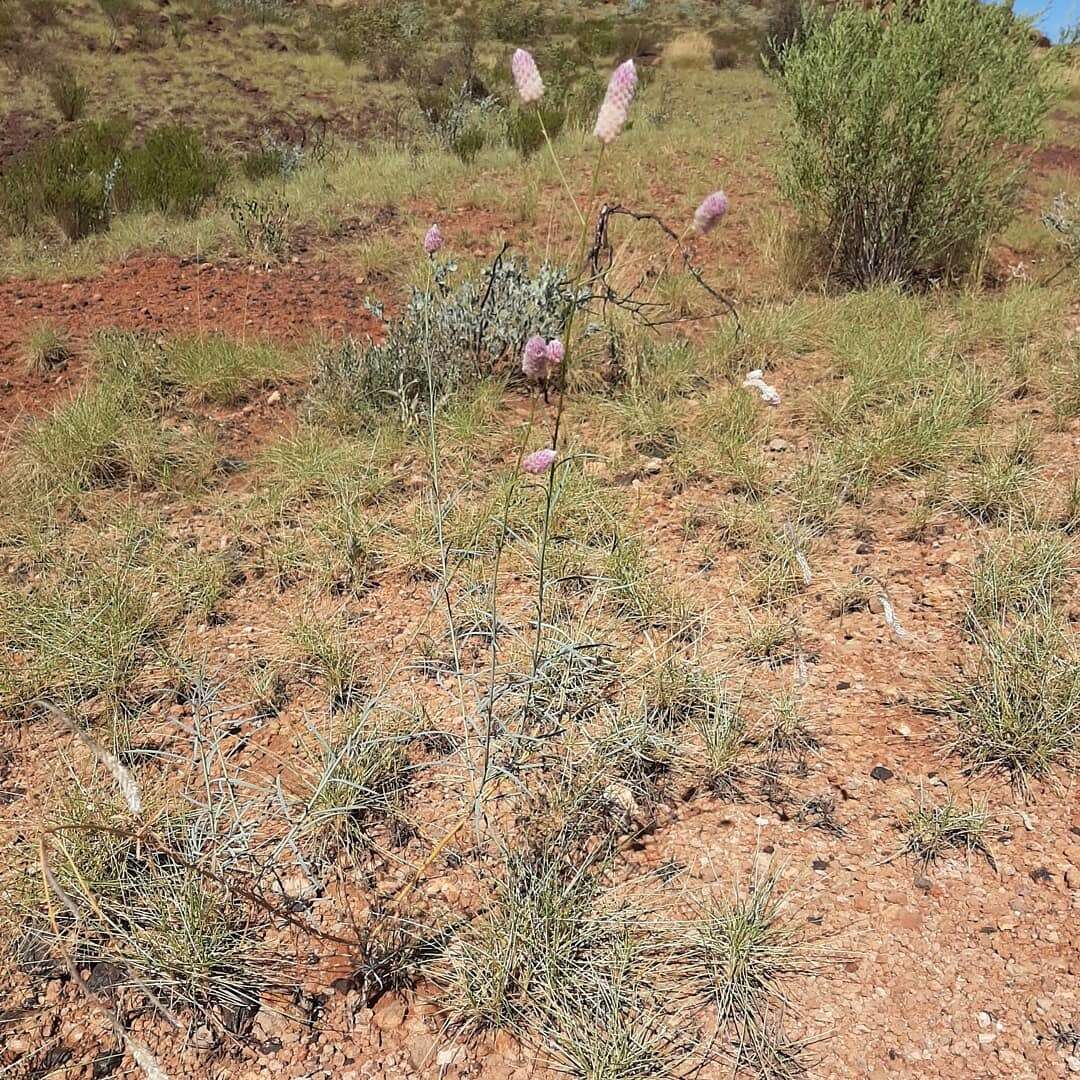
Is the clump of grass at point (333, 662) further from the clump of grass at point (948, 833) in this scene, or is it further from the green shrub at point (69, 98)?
the green shrub at point (69, 98)

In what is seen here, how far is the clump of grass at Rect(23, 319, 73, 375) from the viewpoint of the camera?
11.2ft

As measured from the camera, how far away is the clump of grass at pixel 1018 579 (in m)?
1.91

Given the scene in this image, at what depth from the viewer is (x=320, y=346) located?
3.38 meters

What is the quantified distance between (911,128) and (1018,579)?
119 inches

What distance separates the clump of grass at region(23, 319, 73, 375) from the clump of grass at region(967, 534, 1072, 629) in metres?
3.70

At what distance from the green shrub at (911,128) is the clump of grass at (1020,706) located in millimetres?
3093

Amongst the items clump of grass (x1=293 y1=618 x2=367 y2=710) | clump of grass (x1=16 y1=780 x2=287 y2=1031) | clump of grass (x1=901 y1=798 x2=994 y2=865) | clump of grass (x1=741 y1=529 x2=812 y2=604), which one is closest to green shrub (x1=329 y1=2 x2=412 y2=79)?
clump of grass (x1=741 y1=529 x2=812 y2=604)

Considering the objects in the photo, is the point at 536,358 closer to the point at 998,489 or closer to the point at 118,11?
the point at 998,489

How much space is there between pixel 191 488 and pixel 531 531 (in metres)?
1.28

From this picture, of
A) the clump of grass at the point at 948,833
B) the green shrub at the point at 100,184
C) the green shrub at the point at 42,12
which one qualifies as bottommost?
the clump of grass at the point at 948,833

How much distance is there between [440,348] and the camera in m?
3.26

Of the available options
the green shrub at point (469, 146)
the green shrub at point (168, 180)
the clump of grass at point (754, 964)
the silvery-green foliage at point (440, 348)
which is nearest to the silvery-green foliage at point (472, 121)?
the green shrub at point (469, 146)

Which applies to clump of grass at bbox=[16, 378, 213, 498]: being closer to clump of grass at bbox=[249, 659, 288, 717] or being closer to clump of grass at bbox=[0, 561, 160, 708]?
clump of grass at bbox=[0, 561, 160, 708]

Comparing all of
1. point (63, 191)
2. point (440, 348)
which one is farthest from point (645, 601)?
point (63, 191)
